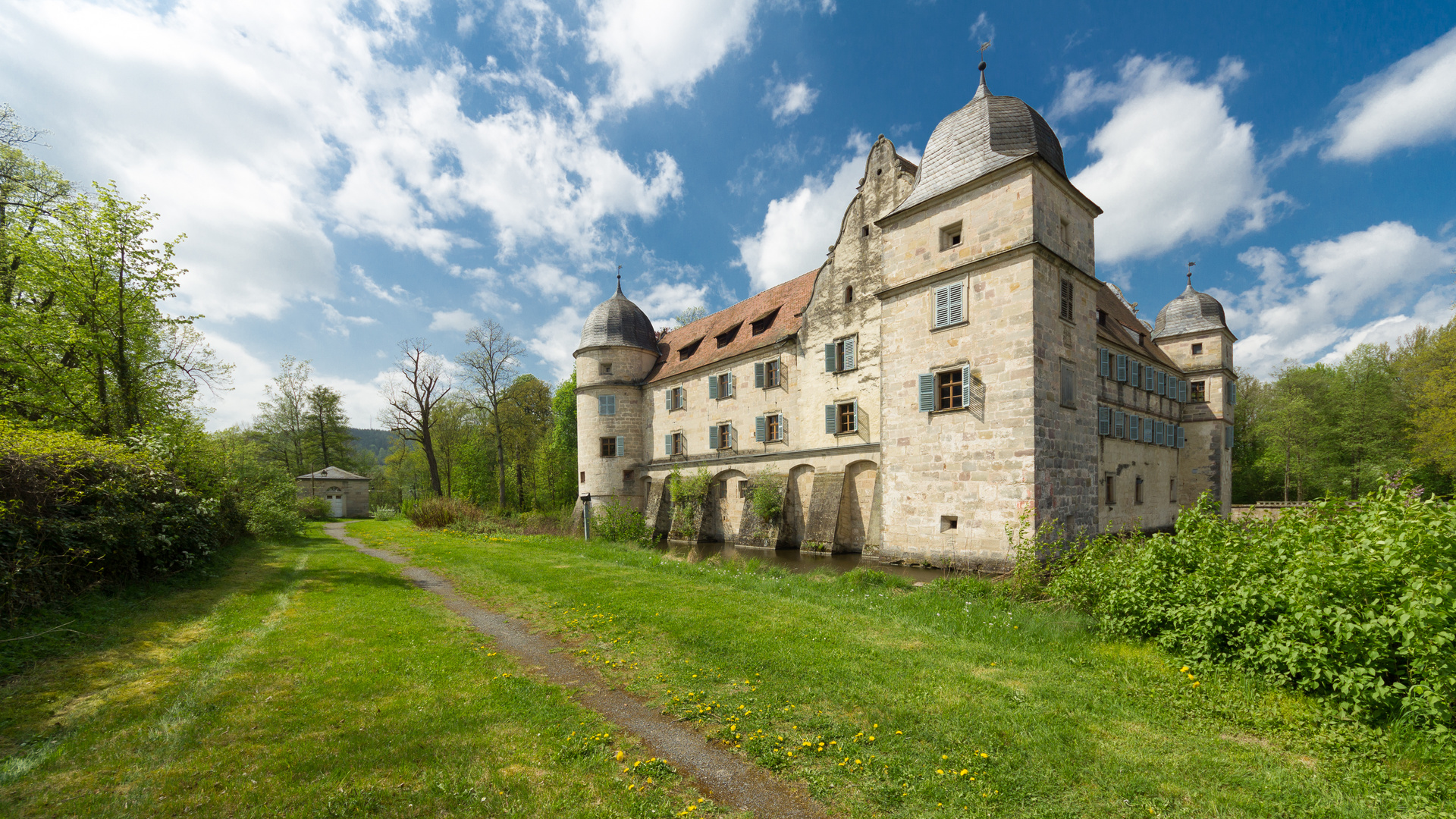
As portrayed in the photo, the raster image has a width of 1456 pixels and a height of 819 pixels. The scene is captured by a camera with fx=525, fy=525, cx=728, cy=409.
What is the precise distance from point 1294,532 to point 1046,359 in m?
8.99

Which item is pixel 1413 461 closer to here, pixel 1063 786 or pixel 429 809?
pixel 1063 786

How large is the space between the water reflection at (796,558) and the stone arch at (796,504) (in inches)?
20.6

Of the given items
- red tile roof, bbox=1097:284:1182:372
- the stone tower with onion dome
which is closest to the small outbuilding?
the stone tower with onion dome

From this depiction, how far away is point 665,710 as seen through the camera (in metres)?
4.91

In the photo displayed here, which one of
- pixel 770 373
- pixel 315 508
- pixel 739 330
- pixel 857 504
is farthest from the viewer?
pixel 315 508

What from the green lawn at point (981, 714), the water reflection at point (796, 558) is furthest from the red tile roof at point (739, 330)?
the green lawn at point (981, 714)

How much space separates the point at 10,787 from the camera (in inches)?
137

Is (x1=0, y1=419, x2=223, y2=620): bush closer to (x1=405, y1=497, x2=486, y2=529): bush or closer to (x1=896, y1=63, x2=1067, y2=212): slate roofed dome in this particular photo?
(x1=405, y1=497, x2=486, y2=529): bush

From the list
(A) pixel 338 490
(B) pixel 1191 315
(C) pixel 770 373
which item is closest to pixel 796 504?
(C) pixel 770 373

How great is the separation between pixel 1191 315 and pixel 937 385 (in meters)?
21.7

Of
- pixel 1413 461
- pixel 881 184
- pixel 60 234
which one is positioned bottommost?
pixel 1413 461

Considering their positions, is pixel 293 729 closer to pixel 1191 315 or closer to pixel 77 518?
pixel 77 518

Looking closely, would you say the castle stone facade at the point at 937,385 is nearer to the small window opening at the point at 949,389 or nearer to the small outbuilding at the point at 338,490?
the small window opening at the point at 949,389

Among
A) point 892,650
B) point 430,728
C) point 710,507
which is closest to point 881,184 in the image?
point 710,507
